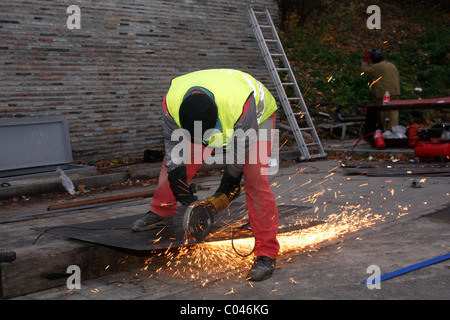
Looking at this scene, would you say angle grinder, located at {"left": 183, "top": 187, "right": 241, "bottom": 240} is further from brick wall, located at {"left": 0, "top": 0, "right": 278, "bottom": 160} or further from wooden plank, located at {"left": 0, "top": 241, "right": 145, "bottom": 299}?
brick wall, located at {"left": 0, "top": 0, "right": 278, "bottom": 160}

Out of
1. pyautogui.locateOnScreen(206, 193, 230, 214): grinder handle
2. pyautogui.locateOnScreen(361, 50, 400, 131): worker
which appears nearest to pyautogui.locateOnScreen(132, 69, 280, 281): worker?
pyautogui.locateOnScreen(206, 193, 230, 214): grinder handle

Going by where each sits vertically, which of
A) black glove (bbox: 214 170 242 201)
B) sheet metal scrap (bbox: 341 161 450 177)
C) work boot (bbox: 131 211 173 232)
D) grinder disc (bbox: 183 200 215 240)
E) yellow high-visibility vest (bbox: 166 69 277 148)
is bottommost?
sheet metal scrap (bbox: 341 161 450 177)

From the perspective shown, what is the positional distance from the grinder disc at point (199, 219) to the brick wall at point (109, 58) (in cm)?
590

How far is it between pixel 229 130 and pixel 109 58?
7065mm

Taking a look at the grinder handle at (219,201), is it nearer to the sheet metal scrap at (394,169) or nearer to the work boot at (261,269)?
the work boot at (261,269)

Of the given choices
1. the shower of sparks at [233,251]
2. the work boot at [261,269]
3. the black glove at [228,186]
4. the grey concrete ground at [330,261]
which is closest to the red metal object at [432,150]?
the grey concrete ground at [330,261]

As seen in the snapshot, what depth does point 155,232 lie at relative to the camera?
4.67 m

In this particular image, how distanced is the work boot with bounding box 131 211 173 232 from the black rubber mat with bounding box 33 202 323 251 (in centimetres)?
5

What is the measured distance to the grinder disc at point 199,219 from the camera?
165 inches

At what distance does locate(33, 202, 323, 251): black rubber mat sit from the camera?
13.7 feet

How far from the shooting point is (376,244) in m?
4.78

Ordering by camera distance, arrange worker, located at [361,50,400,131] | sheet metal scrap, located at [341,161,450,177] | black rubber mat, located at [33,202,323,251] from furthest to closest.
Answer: worker, located at [361,50,400,131] → sheet metal scrap, located at [341,161,450,177] → black rubber mat, located at [33,202,323,251]

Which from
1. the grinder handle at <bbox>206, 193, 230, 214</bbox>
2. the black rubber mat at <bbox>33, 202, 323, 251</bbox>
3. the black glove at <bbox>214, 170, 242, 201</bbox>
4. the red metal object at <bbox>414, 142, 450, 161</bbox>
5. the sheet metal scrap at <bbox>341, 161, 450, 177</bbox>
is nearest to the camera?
the black rubber mat at <bbox>33, 202, 323, 251</bbox>
